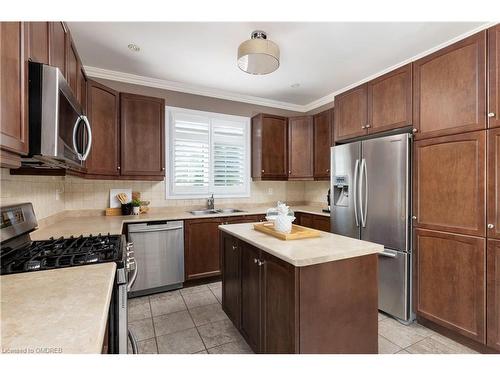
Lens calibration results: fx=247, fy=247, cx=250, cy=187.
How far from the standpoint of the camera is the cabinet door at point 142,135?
2.96 m

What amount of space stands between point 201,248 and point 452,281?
254 cm

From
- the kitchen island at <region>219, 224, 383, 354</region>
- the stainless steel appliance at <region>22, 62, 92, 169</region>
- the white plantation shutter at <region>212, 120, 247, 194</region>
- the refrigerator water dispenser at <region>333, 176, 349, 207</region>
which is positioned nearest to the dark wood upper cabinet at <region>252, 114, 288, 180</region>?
the white plantation shutter at <region>212, 120, 247, 194</region>

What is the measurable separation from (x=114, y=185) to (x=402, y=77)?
3483mm

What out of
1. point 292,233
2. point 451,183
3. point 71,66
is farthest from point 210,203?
point 451,183

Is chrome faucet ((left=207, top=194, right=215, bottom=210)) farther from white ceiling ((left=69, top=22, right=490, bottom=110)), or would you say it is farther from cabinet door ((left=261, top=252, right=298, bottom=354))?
cabinet door ((left=261, top=252, right=298, bottom=354))

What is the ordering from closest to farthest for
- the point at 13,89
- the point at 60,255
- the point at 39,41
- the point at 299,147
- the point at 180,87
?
1. the point at 13,89
2. the point at 39,41
3. the point at 60,255
4. the point at 180,87
5. the point at 299,147

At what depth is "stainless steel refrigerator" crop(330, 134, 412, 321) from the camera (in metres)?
2.28

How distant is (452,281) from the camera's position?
78.7 inches

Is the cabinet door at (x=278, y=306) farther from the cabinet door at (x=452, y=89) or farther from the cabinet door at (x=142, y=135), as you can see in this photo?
the cabinet door at (x=142, y=135)

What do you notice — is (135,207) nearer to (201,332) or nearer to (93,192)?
(93,192)

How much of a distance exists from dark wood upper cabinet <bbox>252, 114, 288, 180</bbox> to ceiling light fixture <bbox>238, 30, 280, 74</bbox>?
1464mm

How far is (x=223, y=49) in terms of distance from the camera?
2.60 m

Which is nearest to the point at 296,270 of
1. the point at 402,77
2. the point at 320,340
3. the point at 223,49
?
the point at 320,340

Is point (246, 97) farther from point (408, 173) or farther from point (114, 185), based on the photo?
point (408, 173)
